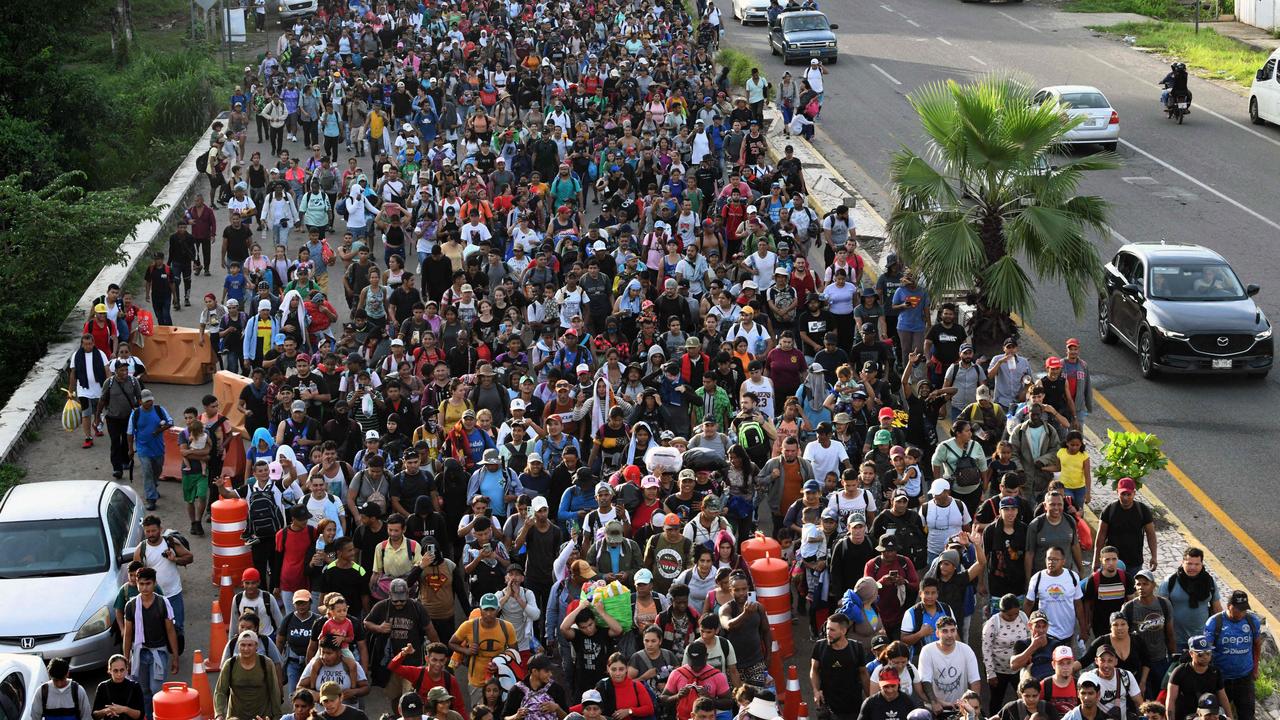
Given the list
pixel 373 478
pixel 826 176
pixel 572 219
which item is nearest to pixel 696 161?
pixel 826 176

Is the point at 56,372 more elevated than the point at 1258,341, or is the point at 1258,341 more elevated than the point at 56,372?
the point at 1258,341

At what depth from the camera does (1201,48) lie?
1689 inches

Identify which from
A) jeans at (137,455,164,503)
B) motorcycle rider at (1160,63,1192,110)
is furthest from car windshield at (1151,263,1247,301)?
motorcycle rider at (1160,63,1192,110)

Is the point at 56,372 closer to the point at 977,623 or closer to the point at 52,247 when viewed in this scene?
the point at 52,247

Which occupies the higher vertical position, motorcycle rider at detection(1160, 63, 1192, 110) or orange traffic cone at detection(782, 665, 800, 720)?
motorcycle rider at detection(1160, 63, 1192, 110)

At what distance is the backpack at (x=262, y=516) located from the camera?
15.5 metres

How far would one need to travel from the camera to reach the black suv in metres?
21.0

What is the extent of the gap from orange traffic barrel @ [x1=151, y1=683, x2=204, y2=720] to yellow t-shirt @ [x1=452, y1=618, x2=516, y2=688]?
2029 mm

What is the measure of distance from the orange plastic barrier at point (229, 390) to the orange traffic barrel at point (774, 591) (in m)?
8.08

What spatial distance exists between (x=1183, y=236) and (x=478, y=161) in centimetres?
1135

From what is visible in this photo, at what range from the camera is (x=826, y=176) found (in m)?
28.7

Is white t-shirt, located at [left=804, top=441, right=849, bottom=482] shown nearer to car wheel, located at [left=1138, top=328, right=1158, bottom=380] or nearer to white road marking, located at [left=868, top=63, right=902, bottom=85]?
car wheel, located at [left=1138, top=328, right=1158, bottom=380]

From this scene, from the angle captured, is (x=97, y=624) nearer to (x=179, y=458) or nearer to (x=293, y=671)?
(x=293, y=671)

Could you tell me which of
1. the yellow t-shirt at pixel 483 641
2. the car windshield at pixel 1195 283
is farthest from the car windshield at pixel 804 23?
the yellow t-shirt at pixel 483 641
